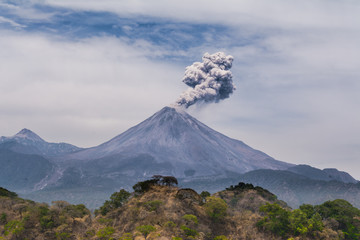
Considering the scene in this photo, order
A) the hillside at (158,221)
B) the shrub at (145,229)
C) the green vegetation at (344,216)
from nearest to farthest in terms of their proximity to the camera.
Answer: the shrub at (145,229)
the hillside at (158,221)
the green vegetation at (344,216)

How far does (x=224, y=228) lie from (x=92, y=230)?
17.9 m

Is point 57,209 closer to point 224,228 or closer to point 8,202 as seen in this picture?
point 8,202

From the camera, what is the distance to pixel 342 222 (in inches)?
3164

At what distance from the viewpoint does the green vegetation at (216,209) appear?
234 feet

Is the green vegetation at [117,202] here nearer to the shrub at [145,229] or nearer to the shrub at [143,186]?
the shrub at [143,186]

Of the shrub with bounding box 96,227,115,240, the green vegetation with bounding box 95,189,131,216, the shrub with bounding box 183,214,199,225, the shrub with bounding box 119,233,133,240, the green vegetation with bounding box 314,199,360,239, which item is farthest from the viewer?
the green vegetation with bounding box 314,199,360,239

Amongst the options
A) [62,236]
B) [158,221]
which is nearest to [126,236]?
[158,221]

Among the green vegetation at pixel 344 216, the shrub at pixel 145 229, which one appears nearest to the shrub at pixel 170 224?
the shrub at pixel 145 229

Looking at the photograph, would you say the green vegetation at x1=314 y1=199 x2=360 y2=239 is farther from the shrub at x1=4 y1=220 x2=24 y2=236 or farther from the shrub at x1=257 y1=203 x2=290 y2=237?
the shrub at x1=4 y1=220 x2=24 y2=236

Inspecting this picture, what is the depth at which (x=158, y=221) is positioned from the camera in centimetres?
6406

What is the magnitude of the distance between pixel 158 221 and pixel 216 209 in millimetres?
11047

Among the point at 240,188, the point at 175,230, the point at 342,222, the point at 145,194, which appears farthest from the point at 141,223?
the point at 240,188

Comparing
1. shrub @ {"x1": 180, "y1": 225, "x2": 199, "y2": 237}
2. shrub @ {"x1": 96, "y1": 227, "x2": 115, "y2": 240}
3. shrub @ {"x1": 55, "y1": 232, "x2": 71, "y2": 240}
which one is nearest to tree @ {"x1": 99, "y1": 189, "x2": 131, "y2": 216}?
shrub @ {"x1": 55, "y1": 232, "x2": 71, "y2": 240}

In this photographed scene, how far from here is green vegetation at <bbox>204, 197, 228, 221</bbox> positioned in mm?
71438
